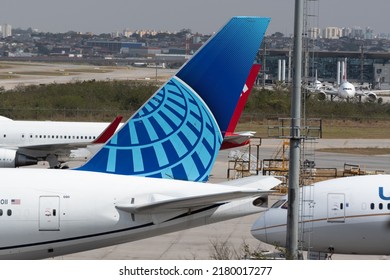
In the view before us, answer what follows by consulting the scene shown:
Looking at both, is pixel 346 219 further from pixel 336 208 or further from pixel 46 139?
pixel 46 139

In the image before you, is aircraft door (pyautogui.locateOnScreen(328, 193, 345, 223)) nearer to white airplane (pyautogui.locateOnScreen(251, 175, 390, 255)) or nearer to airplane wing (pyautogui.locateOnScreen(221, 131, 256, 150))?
white airplane (pyautogui.locateOnScreen(251, 175, 390, 255))

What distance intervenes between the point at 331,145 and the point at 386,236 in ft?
174

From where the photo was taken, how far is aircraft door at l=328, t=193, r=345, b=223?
90.9ft

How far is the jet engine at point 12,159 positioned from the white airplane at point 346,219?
27975 mm

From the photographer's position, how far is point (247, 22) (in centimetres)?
2489

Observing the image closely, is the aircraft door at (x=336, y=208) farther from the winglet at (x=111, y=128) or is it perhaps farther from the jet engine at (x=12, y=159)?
the jet engine at (x=12, y=159)

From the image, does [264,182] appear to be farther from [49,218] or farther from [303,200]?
[49,218]

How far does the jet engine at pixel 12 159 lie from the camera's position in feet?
176

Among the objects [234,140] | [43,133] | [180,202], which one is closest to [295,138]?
[180,202]

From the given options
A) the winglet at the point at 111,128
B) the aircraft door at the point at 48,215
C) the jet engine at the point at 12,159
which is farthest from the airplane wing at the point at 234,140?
the aircraft door at the point at 48,215

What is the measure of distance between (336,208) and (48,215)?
8674mm

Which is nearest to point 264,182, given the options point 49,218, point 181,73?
point 181,73

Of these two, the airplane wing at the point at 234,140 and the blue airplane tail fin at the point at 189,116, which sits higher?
the blue airplane tail fin at the point at 189,116

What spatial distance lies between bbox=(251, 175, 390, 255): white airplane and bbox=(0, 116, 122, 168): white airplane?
28889mm
